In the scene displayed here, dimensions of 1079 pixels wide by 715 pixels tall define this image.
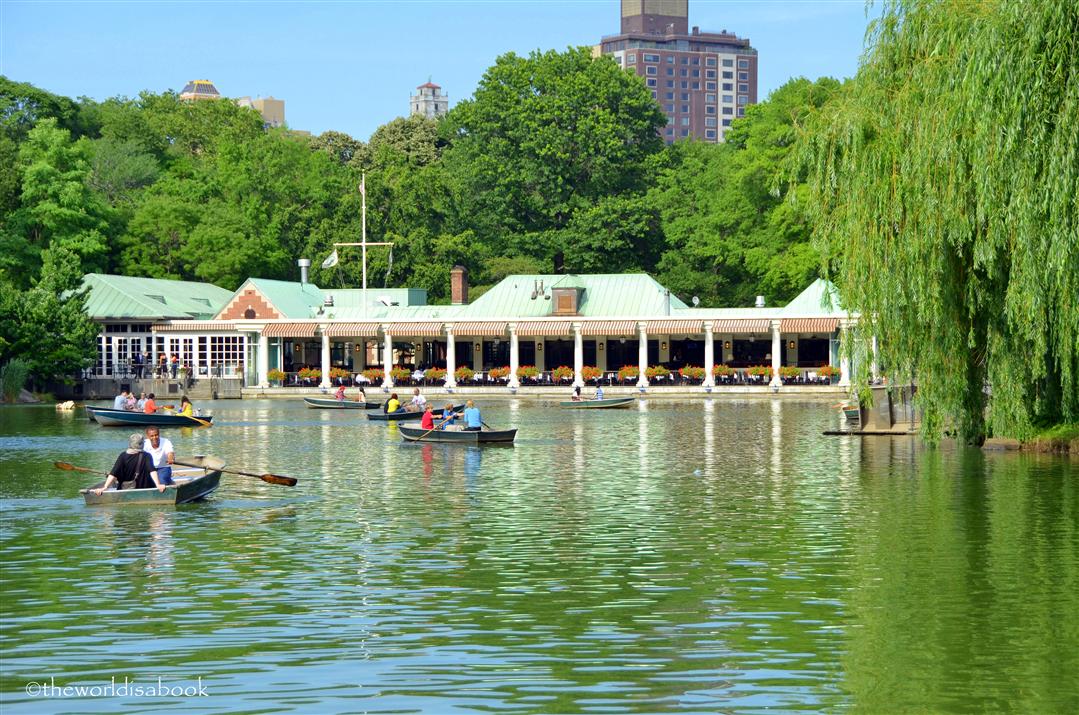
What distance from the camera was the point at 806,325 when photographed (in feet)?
230

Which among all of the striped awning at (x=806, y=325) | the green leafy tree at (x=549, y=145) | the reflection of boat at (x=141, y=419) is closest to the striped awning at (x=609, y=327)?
the striped awning at (x=806, y=325)

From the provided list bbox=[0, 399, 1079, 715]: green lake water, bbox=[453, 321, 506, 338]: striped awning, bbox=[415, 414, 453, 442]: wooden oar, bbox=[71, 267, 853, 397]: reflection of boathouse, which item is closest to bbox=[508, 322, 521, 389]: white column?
bbox=[71, 267, 853, 397]: reflection of boathouse

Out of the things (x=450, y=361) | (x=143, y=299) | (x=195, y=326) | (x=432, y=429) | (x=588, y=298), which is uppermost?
(x=143, y=299)

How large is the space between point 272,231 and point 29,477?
215ft

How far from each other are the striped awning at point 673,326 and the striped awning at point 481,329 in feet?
25.8

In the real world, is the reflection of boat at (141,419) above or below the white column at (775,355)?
below

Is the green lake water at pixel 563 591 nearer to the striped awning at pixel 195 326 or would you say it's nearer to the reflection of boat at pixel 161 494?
the reflection of boat at pixel 161 494

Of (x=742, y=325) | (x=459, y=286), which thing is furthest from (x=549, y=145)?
(x=742, y=325)

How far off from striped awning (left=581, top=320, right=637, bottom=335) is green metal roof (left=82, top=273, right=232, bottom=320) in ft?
72.1

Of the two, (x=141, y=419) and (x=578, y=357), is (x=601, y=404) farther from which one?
(x=141, y=419)

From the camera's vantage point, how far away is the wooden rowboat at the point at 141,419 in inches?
1890

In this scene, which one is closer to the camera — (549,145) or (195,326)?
(195,326)

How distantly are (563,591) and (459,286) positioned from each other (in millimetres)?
65493

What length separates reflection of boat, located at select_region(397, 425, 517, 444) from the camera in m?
39.0
